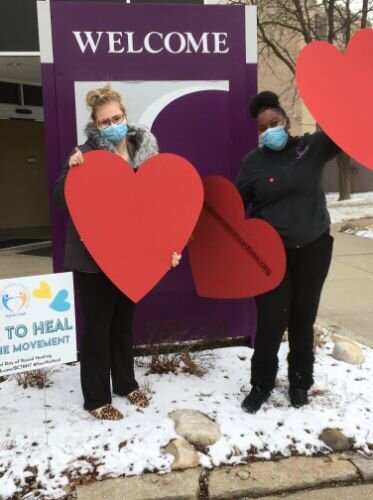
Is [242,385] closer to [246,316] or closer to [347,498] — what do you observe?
[246,316]

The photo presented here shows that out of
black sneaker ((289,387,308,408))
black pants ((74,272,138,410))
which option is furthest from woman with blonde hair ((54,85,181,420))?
black sneaker ((289,387,308,408))

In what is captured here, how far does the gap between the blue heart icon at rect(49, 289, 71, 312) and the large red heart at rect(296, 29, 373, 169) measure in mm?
1513

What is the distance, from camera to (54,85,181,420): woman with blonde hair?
2.63 metres

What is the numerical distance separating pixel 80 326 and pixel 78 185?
1284 mm

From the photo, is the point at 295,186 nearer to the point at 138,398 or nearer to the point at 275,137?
the point at 275,137

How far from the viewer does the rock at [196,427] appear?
8.75 ft

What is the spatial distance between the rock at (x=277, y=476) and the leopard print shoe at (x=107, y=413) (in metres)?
0.62

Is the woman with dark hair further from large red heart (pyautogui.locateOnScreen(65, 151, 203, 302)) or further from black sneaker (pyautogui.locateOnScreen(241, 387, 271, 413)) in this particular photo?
large red heart (pyautogui.locateOnScreen(65, 151, 203, 302))

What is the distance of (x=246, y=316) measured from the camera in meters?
3.81

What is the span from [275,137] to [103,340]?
52.8 inches

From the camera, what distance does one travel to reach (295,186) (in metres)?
2.66

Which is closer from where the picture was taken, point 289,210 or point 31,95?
point 289,210

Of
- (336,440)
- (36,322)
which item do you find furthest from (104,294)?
(336,440)

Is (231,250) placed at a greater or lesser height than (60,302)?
greater
